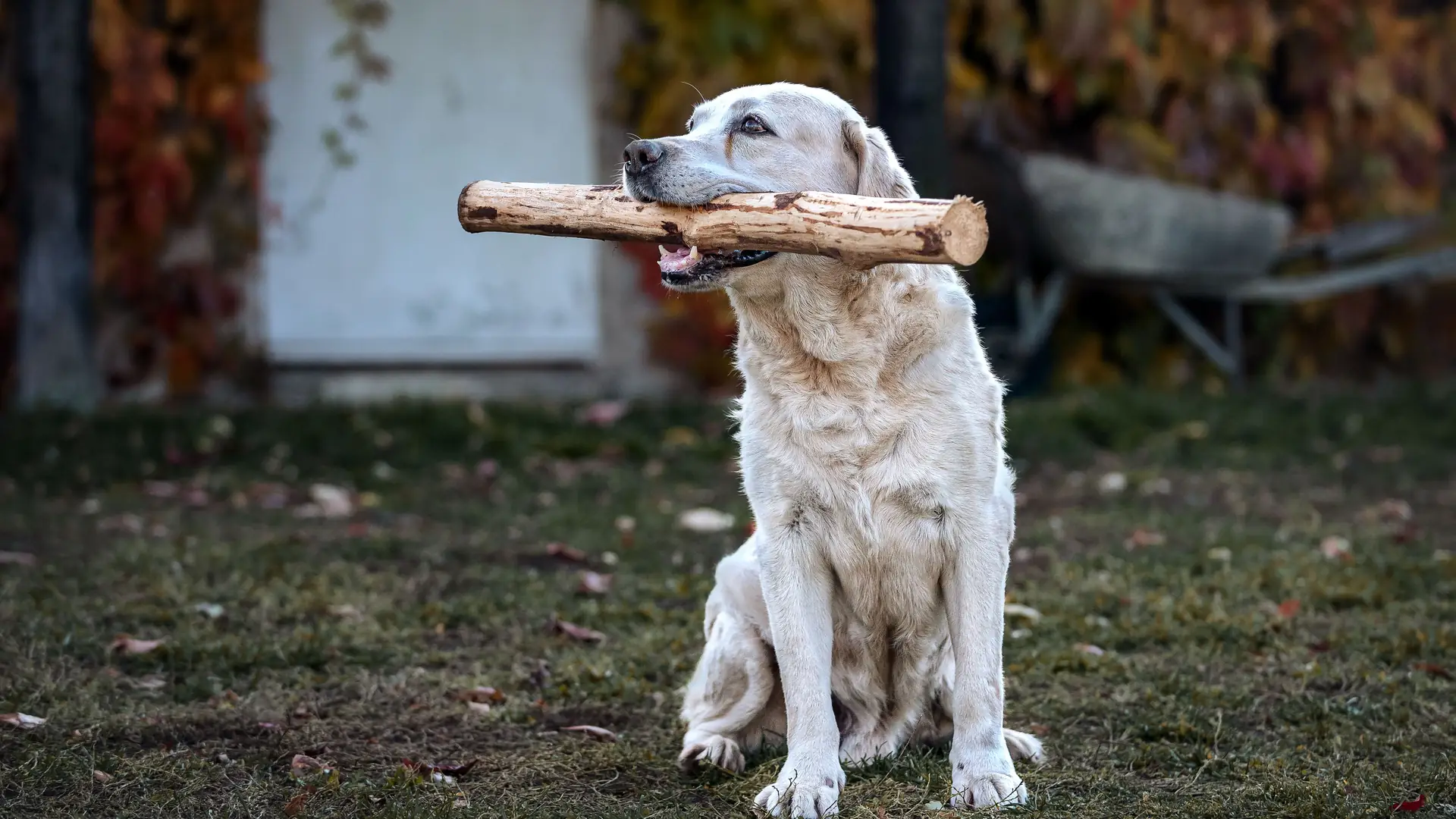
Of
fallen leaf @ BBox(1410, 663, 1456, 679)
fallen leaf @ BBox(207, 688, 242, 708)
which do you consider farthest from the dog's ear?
fallen leaf @ BBox(207, 688, 242, 708)

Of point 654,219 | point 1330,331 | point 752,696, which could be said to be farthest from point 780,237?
point 1330,331

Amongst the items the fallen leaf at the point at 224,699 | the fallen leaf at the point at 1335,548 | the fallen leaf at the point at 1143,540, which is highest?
the fallen leaf at the point at 224,699

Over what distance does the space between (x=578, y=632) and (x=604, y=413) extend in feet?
12.4

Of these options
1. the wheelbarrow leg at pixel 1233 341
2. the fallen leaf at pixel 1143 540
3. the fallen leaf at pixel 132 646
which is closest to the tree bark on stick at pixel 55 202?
the fallen leaf at pixel 132 646

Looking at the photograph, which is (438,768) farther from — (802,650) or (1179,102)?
(1179,102)

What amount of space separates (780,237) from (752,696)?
103cm

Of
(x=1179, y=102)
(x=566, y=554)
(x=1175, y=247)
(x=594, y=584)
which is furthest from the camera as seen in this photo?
(x=1179, y=102)

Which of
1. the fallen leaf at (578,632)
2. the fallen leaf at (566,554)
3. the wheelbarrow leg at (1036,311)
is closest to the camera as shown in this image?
the fallen leaf at (578,632)

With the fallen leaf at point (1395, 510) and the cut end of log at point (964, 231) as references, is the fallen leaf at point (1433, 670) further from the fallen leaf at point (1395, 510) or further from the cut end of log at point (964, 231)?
the fallen leaf at point (1395, 510)

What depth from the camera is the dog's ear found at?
3.38m

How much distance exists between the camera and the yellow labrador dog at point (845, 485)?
121 inches

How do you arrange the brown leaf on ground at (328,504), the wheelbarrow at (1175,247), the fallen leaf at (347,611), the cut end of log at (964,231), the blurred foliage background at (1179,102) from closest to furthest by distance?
the cut end of log at (964,231)
the fallen leaf at (347,611)
the brown leaf on ground at (328,504)
the wheelbarrow at (1175,247)
the blurred foliage background at (1179,102)

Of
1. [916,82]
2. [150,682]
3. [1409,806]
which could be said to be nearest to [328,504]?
[150,682]

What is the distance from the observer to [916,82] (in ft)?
23.1
